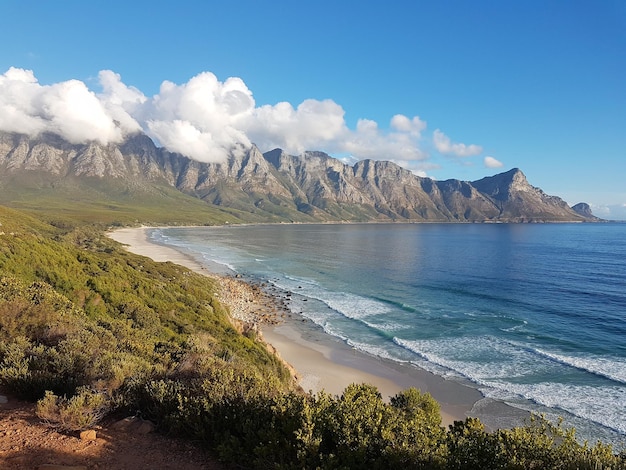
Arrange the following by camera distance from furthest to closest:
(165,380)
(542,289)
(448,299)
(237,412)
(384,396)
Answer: (542,289), (448,299), (384,396), (165,380), (237,412)

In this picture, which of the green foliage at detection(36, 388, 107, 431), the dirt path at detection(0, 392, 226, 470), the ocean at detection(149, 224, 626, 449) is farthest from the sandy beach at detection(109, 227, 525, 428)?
the green foliage at detection(36, 388, 107, 431)

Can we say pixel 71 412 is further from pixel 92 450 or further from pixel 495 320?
pixel 495 320

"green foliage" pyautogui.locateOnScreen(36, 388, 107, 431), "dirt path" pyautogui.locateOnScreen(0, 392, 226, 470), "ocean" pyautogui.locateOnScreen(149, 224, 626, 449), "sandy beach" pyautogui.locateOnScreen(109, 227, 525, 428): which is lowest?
"sandy beach" pyautogui.locateOnScreen(109, 227, 525, 428)

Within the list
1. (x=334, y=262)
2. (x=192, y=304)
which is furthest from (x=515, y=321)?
(x=334, y=262)

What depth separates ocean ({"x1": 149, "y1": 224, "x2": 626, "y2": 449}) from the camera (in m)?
26.6

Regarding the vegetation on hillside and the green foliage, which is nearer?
the vegetation on hillside

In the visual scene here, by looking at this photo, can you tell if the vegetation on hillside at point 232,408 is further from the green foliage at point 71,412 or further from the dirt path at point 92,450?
the dirt path at point 92,450

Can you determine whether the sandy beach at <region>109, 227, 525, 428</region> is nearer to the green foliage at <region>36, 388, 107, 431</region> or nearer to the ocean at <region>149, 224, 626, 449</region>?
the ocean at <region>149, 224, 626, 449</region>

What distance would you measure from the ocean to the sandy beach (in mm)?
1287

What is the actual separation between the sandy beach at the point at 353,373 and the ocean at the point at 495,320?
129 centimetres

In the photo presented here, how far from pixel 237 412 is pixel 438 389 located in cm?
2284

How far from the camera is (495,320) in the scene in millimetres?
44875

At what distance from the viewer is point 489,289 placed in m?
63.3

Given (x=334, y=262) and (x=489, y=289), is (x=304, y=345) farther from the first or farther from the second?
(x=334, y=262)
